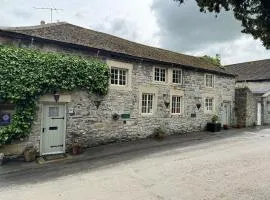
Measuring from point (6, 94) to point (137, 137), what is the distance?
735 centimetres

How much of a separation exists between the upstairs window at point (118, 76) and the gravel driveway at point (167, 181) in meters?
4.51

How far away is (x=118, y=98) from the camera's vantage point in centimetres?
1486

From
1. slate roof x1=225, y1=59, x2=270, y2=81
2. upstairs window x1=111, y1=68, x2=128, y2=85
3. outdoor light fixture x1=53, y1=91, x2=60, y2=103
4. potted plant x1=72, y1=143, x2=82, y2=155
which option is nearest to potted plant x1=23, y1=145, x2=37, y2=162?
potted plant x1=72, y1=143, x2=82, y2=155

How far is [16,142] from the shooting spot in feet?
38.1

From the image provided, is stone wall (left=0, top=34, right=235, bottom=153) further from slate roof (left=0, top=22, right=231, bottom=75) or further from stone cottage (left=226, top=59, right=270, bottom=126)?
stone cottage (left=226, top=59, right=270, bottom=126)

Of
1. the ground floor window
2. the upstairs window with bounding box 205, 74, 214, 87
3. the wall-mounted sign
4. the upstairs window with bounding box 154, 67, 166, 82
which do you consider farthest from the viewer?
the upstairs window with bounding box 205, 74, 214, 87

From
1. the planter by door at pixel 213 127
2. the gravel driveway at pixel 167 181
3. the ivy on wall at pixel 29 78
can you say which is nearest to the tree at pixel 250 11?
the gravel driveway at pixel 167 181

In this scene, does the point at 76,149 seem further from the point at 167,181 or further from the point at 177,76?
the point at 177,76

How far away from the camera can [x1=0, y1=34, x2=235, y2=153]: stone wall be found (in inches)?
522

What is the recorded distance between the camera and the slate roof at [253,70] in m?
30.4

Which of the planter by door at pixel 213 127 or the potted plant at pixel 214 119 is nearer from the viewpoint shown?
the planter by door at pixel 213 127

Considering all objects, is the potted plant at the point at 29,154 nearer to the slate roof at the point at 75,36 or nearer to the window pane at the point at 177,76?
the slate roof at the point at 75,36

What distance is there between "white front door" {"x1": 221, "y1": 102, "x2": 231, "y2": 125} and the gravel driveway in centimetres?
1000

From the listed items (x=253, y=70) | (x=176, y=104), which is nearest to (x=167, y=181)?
(x=176, y=104)
